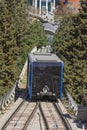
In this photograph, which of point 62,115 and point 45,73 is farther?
point 45,73

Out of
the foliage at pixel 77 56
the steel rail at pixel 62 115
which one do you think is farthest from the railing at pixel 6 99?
the foliage at pixel 77 56

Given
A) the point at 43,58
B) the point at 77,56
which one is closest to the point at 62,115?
the point at 43,58

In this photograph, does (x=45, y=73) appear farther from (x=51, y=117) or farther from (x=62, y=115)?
(x=51, y=117)

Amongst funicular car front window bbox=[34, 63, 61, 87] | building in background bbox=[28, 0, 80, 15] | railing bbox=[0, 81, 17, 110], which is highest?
funicular car front window bbox=[34, 63, 61, 87]

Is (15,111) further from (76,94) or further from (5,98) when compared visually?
(76,94)

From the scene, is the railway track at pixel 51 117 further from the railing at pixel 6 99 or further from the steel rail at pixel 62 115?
the railing at pixel 6 99

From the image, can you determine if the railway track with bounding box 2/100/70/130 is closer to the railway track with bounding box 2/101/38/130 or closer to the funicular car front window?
the railway track with bounding box 2/101/38/130

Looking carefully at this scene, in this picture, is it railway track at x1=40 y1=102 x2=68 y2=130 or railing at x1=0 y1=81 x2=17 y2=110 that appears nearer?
railway track at x1=40 y1=102 x2=68 y2=130

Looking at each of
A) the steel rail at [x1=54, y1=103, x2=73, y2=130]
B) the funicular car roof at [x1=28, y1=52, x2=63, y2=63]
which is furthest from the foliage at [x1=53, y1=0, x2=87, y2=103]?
the steel rail at [x1=54, y1=103, x2=73, y2=130]

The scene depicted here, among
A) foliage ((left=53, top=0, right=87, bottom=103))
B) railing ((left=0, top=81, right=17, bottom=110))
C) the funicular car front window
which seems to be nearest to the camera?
railing ((left=0, top=81, right=17, bottom=110))

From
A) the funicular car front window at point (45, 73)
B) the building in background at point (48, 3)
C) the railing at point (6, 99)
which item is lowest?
the building in background at point (48, 3)

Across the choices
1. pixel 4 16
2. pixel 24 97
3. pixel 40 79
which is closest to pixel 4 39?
pixel 4 16
